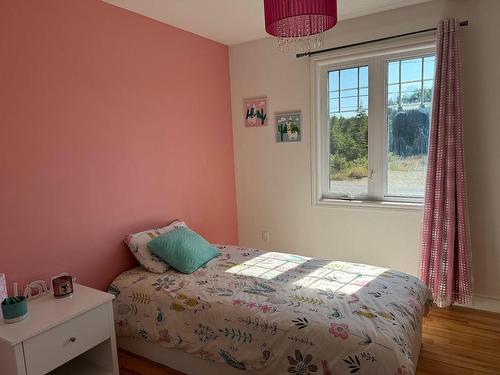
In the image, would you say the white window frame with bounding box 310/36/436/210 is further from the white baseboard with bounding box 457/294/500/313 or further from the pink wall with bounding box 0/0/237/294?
the pink wall with bounding box 0/0/237/294

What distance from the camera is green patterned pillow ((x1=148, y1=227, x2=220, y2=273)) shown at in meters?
2.57

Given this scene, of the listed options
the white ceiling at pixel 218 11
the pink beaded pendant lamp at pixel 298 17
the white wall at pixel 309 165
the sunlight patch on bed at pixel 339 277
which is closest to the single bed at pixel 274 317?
the sunlight patch on bed at pixel 339 277

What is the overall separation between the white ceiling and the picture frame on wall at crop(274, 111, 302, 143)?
0.83 m

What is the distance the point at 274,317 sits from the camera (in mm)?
1896

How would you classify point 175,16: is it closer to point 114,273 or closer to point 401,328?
point 114,273

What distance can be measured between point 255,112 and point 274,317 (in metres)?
2.35

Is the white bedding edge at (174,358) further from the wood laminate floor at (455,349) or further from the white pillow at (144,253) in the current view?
the white pillow at (144,253)

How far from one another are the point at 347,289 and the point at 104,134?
1.99 meters

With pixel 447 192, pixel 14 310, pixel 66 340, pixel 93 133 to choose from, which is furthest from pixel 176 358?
pixel 447 192

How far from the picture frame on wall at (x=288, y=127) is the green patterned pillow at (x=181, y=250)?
4.74ft

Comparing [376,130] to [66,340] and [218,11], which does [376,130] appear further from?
[66,340]

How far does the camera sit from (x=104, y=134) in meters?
2.56

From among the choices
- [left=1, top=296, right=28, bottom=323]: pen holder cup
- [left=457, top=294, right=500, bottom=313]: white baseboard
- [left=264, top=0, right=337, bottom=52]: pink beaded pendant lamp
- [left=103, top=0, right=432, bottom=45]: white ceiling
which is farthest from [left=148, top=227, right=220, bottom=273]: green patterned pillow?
[left=457, top=294, right=500, bottom=313]: white baseboard

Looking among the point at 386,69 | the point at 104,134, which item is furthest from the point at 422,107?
the point at 104,134
